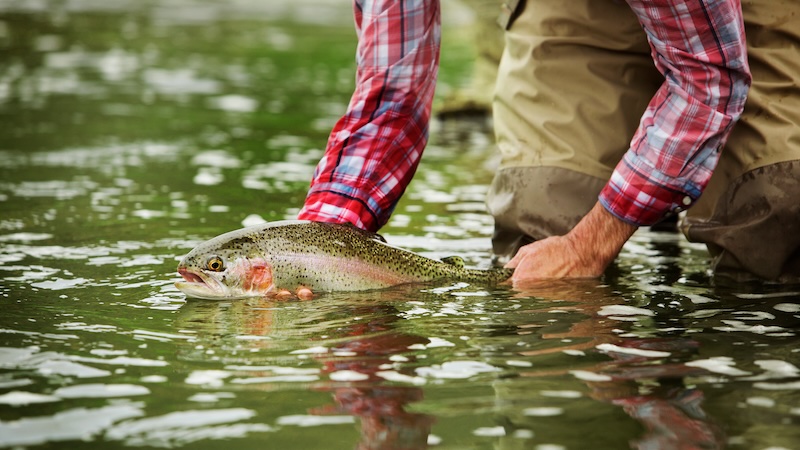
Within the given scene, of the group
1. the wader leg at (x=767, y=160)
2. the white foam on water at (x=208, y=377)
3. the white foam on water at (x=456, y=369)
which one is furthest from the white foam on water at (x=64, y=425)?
the wader leg at (x=767, y=160)

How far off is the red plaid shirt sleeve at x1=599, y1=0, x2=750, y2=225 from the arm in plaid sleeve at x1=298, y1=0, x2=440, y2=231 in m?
0.78

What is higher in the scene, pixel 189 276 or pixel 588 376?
pixel 189 276

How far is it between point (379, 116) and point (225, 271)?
846 millimetres

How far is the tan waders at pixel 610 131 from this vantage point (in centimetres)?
429

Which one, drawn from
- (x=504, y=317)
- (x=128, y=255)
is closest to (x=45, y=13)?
(x=128, y=255)

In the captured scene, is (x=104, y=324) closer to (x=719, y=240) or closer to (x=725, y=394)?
(x=725, y=394)

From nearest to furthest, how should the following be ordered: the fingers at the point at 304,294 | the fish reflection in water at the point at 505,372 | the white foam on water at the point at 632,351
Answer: the fish reflection in water at the point at 505,372
the white foam on water at the point at 632,351
the fingers at the point at 304,294

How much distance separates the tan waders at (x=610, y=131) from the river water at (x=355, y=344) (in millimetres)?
223

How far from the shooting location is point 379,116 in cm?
438

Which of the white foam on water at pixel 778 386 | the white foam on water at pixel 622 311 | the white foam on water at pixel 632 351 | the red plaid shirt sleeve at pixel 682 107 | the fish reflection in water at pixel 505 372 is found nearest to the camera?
the fish reflection in water at pixel 505 372

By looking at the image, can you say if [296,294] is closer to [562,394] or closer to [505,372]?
[505,372]

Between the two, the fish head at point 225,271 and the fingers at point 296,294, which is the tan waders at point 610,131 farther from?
the fish head at point 225,271

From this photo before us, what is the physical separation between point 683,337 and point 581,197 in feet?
3.55

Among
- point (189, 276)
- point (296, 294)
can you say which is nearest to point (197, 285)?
point (189, 276)
